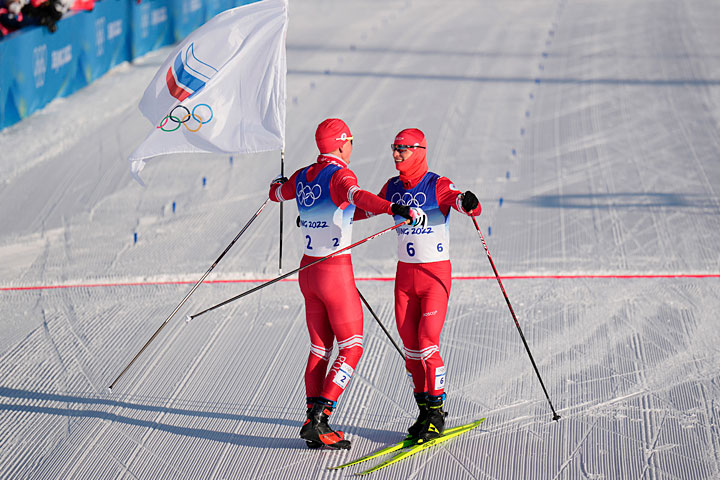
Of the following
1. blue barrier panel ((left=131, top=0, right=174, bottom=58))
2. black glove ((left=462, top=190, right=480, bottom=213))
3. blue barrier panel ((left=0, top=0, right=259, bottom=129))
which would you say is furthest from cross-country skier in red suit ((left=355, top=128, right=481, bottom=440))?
blue barrier panel ((left=131, top=0, right=174, bottom=58))

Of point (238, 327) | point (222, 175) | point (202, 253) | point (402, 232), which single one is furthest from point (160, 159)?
point (402, 232)

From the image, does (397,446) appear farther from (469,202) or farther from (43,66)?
(43,66)

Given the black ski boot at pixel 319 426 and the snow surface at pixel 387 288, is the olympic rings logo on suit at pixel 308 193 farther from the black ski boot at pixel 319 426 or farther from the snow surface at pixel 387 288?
the snow surface at pixel 387 288

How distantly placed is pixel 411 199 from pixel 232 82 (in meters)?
1.46

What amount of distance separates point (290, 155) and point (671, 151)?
4.65 m

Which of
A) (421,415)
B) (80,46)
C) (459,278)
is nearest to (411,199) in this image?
(421,415)

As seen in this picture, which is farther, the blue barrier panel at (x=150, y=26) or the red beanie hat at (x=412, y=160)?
the blue barrier panel at (x=150, y=26)

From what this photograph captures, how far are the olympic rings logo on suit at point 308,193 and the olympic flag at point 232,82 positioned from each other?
0.71 metres

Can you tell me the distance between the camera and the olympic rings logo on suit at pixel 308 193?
4.07 meters

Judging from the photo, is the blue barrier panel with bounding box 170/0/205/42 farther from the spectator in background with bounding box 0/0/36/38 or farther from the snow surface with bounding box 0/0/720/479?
the spectator in background with bounding box 0/0/36/38

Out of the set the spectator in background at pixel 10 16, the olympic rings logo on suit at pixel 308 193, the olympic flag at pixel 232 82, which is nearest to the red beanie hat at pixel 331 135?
the olympic rings logo on suit at pixel 308 193

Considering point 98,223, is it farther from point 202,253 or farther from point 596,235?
point 596,235

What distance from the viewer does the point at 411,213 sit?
3.80 meters

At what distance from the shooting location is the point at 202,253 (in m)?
7.05
